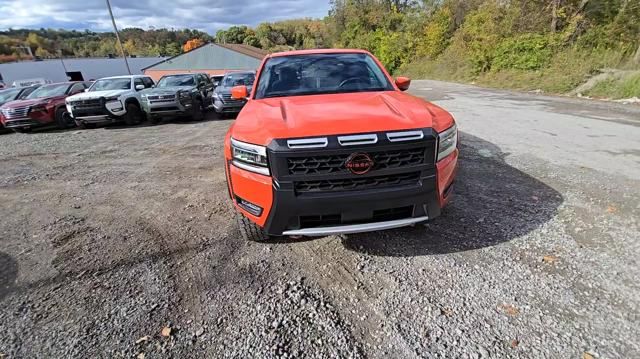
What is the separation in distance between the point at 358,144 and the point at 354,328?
1264 millimetres

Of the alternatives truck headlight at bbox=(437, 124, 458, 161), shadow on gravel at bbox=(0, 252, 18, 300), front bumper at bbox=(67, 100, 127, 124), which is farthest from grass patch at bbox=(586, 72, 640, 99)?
front bumper at bbox=(67, 100, 127, 124)

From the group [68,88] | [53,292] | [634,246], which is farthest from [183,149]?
[68,88]

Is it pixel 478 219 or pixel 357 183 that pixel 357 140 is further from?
pixel 478 219

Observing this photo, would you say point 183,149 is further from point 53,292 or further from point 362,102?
point 362,102

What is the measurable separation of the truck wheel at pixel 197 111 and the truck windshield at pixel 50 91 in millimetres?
4941

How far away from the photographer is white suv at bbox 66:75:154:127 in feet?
33.6

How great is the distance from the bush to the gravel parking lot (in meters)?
14.6

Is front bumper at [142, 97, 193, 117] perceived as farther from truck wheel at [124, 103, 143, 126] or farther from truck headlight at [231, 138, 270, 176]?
truck headlight at [231, 138, 270, 176]

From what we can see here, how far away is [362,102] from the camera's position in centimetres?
293

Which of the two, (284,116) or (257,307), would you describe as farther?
(284,116)

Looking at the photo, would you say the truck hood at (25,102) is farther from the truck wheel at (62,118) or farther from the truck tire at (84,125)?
the truck tire at (84,125)

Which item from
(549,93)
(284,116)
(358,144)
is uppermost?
(284,116)

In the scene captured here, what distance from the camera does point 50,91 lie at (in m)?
11.8

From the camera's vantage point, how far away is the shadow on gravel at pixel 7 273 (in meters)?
2.66
